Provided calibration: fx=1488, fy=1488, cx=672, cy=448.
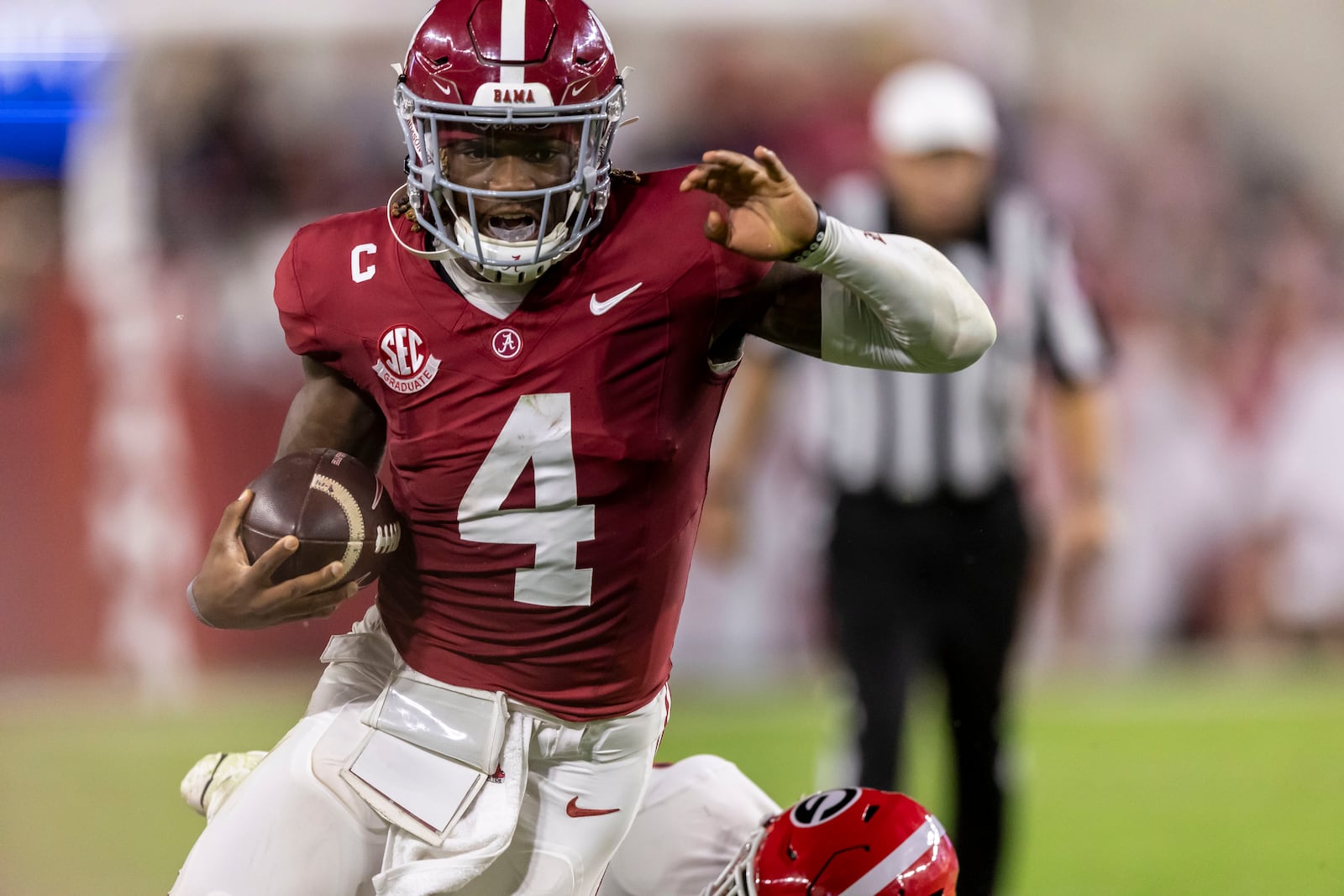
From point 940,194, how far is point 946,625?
3.45 ft

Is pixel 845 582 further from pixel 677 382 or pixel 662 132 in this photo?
pixel 662 132

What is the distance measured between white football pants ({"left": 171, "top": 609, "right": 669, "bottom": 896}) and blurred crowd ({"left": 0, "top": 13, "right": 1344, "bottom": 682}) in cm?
339

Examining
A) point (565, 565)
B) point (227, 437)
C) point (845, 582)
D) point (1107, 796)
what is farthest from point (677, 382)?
point (227, 437)

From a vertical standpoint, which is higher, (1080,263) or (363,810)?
(1080,263)

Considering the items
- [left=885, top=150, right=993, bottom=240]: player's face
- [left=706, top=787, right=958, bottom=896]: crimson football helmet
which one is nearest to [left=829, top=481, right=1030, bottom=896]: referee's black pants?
[left=885, top=150, right=993, bottom=240]: player's face

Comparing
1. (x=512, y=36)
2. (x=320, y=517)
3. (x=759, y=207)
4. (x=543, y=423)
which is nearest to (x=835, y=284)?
(x=759, y=207)

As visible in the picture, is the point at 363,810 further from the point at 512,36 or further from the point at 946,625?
the point at 946,625

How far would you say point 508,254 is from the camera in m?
1.84

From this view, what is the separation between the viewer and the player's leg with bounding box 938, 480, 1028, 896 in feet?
11.3

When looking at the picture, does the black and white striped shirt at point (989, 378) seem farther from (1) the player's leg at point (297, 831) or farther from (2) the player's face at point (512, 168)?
(1) the player's leg at point (297, 831)

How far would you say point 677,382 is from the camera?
1.93 m

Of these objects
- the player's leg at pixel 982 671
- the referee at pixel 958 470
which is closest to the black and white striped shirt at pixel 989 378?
the referee at pixel 958 470

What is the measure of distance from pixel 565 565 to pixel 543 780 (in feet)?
0.95

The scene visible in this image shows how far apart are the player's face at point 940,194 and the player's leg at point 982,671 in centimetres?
68
